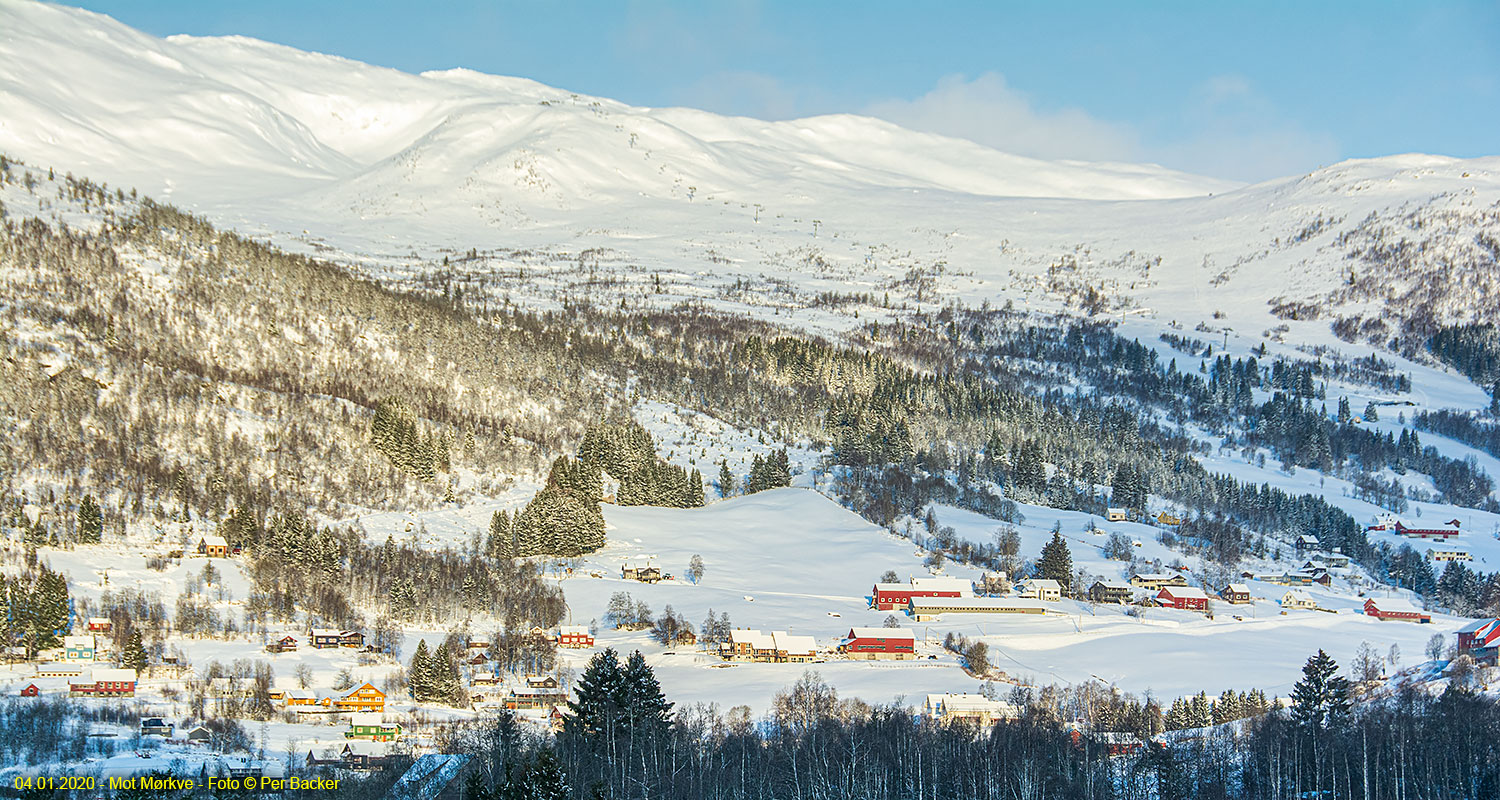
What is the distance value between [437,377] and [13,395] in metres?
62.7

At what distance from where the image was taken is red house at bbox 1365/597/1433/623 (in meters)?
125

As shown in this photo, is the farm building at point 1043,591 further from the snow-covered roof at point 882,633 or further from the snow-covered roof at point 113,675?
the snow-covered roof at point 113,675

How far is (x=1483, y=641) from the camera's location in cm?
9569

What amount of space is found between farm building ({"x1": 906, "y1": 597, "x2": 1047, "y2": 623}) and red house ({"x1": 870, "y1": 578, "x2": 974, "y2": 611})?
0.50m

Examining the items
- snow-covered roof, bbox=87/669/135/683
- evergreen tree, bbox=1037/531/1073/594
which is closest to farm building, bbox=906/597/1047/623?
evergreen tree, bbox=1037/531/1073/594

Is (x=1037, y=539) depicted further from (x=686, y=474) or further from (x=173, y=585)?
(x=173, y=585)

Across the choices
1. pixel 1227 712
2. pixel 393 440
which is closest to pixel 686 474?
pixel 393 440

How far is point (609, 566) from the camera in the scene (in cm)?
13025

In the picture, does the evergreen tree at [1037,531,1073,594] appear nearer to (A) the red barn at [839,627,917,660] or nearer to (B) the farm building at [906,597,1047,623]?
(B) the farm building at [906,597,1047,623]

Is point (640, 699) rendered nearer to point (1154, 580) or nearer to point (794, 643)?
point (794, 643)

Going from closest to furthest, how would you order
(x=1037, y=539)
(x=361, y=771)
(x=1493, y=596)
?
(x=361, y=771) → (x=1493, y=596) → (x=1037, y=539)

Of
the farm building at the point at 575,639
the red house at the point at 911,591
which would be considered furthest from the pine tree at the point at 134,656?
the red house at the point at 911,591

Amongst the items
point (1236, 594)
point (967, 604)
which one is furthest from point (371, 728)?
point (1236, 594)

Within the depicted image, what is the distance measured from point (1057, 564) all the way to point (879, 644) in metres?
37.8
